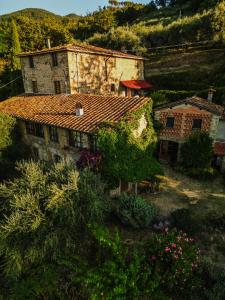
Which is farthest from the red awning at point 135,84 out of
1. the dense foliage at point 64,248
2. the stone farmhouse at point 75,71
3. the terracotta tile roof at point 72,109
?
the dense foliage at point 64,248

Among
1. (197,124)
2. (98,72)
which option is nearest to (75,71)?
(98,72)

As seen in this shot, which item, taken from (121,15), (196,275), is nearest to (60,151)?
(196,275)

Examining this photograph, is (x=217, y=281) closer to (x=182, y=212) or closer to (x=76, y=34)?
(x=182, y=212)

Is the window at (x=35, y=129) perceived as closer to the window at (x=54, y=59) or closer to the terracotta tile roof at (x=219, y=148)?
the window at (x=54, y=59)

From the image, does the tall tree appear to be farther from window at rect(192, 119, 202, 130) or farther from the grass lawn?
window at rect(192, 119, 202, 130)

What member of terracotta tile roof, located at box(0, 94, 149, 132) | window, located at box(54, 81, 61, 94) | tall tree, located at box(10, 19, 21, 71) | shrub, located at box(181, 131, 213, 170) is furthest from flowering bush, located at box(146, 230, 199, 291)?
tall tree, located at box(10, 19, 21, 71)

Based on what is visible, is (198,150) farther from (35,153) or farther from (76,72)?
(35,153)
